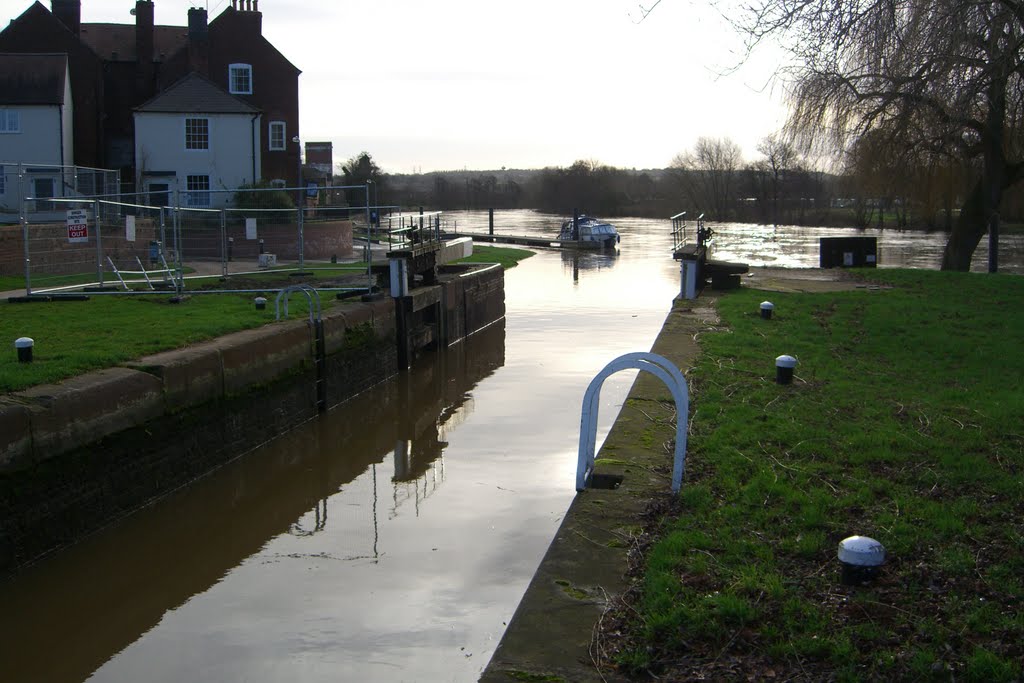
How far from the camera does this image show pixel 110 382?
954 centimetres

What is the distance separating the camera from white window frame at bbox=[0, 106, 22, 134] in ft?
124

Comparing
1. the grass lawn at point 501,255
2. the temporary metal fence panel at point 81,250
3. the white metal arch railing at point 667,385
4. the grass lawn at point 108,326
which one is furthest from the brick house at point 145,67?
the white metal arch railing at point 667,385

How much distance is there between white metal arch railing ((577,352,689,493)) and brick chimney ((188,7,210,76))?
39.7 m

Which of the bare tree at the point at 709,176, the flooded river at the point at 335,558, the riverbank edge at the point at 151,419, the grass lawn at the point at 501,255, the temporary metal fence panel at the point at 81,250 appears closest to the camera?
the flooded river at the point at 335,558

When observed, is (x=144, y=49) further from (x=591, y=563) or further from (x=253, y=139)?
(x=591, y=563)

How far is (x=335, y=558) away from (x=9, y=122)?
34.7 metres

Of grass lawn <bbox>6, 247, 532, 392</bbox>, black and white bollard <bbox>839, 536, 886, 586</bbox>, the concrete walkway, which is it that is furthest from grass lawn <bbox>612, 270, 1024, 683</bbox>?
grass lawn <bbox>6, 247, 532, 392</bbox>

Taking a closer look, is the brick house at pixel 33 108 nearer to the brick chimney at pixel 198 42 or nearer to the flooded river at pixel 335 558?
the brick chimney at pixel 198 42

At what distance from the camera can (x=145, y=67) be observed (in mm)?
43406

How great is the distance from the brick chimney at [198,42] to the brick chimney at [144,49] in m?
1.69

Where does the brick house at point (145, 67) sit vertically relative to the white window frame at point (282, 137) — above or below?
above

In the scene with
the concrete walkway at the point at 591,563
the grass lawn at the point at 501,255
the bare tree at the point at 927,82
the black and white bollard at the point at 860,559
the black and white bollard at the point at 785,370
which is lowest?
the concrete walkway at the point at 591,563

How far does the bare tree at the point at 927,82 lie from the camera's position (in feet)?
32.5

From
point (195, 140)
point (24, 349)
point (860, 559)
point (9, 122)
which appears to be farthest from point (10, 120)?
point (860, 559)
